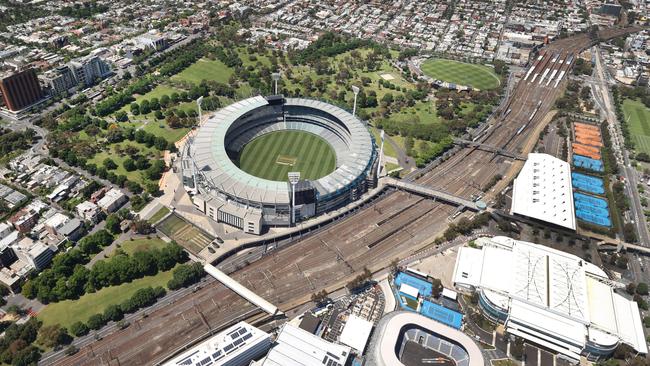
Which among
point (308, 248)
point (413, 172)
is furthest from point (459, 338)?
point (413, 172)

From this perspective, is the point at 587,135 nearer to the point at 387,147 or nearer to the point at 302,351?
the point at 387,147

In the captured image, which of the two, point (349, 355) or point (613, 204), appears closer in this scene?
point (349, 355)

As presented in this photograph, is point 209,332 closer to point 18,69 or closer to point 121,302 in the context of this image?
point 121,302

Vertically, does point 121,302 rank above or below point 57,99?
below

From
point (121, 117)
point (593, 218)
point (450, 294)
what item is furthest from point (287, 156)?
point (593, 218)

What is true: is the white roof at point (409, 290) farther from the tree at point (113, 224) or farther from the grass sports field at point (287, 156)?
the tree at point (113, 224)

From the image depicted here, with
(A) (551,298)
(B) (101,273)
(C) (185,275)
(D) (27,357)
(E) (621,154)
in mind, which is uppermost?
(E) (621,154)

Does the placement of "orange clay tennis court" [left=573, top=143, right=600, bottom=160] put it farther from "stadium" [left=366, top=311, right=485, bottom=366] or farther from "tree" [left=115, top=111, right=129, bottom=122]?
"tree" [left=115, top=111, right=129, bottom=122]
